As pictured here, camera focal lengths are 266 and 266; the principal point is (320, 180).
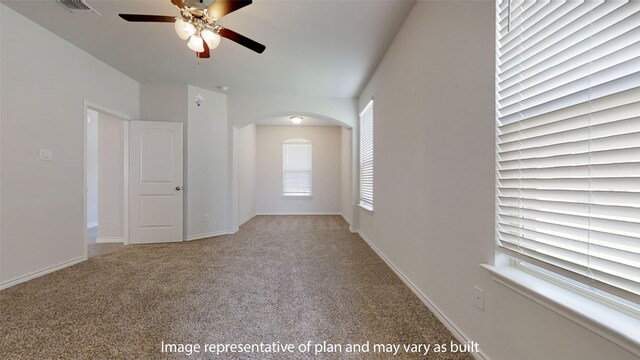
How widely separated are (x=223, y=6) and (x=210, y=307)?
2.35 meters

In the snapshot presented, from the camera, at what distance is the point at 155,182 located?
14.3ft

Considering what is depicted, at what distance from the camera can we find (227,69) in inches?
153

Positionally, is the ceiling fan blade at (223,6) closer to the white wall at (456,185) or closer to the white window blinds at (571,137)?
the white wall at (456,185)

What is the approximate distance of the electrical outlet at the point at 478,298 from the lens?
151 centimetres

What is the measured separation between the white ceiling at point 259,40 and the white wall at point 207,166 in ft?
1.48

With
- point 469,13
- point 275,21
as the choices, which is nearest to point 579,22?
point 469,13

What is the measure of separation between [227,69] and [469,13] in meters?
3.26

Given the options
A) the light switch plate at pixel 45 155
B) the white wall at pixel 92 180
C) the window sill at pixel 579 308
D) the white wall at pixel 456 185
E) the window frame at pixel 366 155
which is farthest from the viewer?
the white wall at pixel 92 180

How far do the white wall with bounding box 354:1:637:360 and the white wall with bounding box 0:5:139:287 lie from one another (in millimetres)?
3902

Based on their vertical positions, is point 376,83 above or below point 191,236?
above

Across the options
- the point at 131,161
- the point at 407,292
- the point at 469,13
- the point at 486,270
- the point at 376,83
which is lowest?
the point at 407,292

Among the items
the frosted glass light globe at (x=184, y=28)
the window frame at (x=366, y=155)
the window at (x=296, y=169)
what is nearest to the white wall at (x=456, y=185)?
the window frame at (x=366, y=155)

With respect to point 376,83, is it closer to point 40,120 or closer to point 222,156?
point 222,156

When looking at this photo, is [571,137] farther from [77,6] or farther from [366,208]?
[77,6]
